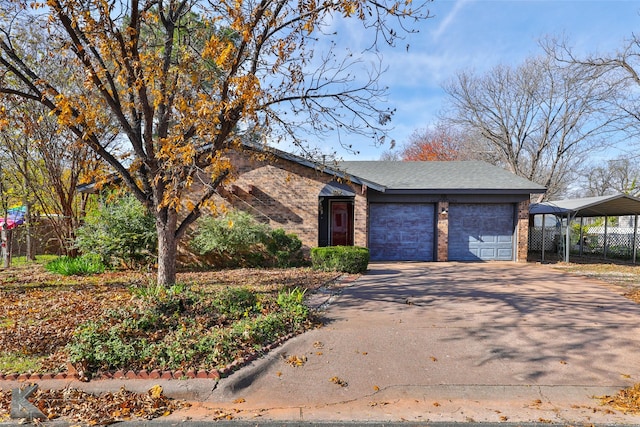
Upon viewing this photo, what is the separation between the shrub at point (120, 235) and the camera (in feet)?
35.4

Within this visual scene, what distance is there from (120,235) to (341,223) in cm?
752

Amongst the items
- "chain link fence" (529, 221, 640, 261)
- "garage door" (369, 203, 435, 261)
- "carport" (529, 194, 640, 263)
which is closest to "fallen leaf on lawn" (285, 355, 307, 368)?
"garage door" (369, 203, 435, 261)

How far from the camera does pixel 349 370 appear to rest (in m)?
4.32

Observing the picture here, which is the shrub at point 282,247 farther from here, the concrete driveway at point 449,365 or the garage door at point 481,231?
the garage door at point 481,231

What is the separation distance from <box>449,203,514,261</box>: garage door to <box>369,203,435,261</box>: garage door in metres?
0.91

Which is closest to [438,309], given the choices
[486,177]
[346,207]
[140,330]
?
[140,330]

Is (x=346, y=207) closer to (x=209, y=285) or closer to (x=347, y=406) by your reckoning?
(x=209, y=285)

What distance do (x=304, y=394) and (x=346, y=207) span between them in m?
10.8

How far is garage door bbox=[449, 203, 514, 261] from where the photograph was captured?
1409cm

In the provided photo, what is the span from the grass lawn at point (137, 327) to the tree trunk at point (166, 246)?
17.2 inches

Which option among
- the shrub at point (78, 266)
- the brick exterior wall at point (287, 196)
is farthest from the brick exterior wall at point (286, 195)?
the shrub at point (78, 266)

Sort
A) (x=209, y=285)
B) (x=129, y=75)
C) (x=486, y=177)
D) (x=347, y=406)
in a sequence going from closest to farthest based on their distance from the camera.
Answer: (x=347, y=406) < (x=129, y=75) < (x=209, y=285) < (x=486, y=177)

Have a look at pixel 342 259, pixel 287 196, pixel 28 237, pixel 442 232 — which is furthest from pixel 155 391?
pixel 28 237

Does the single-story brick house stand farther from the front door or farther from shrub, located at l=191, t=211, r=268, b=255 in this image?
shrub, located at l=191, t=211, r=268, b=255
